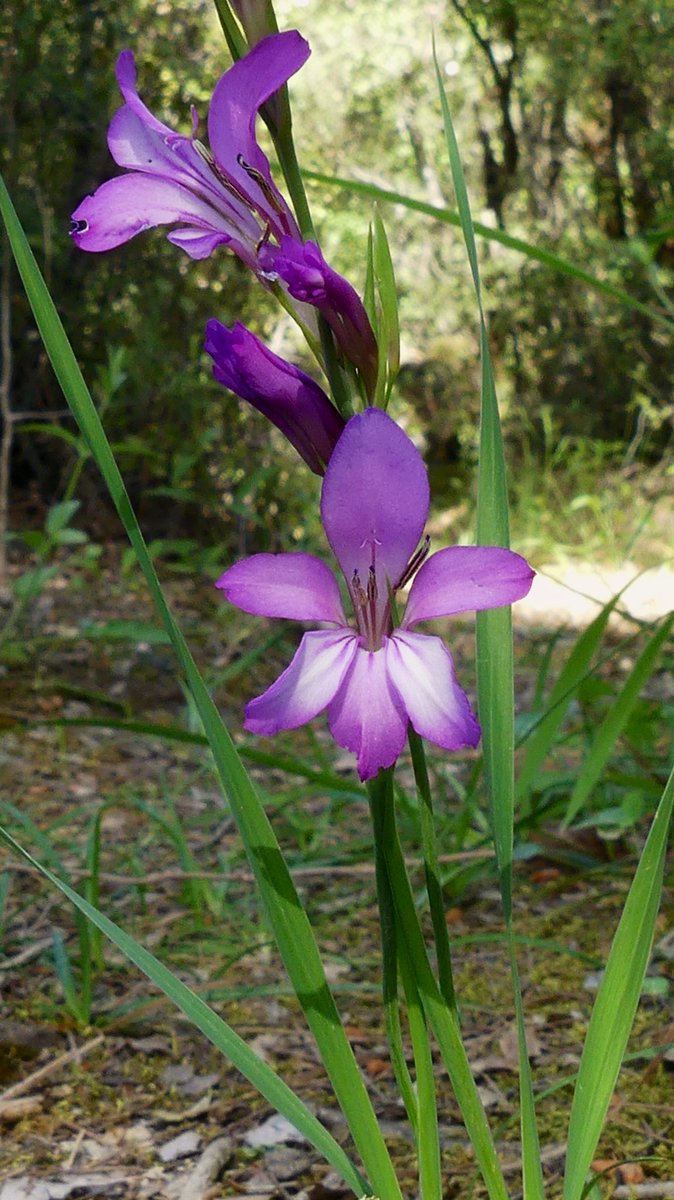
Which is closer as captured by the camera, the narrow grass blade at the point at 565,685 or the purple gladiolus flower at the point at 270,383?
the purple gladiolus flower at the point at 270,383

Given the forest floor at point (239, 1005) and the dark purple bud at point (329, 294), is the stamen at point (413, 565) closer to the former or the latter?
the dark purple bud at point (329, 294)

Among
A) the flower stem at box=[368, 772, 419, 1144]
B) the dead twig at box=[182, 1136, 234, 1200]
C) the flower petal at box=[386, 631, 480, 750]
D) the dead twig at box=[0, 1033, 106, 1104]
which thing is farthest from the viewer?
the dead twig at box=[0, 1033, 106, 1104]

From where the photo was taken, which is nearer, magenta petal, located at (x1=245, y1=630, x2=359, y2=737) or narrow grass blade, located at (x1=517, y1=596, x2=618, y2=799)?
magenta petal, located at (x1=245, y1=630, x2=359, y2=737)

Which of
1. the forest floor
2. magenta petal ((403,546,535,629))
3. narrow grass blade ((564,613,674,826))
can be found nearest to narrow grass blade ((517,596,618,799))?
narrow grass blade ((564,613,674,826))

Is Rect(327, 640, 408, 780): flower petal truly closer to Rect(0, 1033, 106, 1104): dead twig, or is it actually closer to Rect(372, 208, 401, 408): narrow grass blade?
Rect(372, 208, 401, 408): narrow grass blade

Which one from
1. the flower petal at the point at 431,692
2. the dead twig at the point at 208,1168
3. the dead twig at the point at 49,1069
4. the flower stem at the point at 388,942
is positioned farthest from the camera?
the dead twig at the point at 49,1069

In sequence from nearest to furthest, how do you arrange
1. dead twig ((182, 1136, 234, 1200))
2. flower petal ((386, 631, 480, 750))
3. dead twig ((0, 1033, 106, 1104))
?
flower petal ((386, 631, 480, 750))
dead twig ((182, 1136, 234, 1200))
dead twig ((0, 1033, 106, 1104))

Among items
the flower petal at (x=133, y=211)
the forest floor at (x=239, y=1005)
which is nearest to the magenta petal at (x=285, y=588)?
the flower petal at (x=133, y=211)

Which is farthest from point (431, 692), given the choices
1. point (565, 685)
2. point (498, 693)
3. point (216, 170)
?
point (565, 685)
